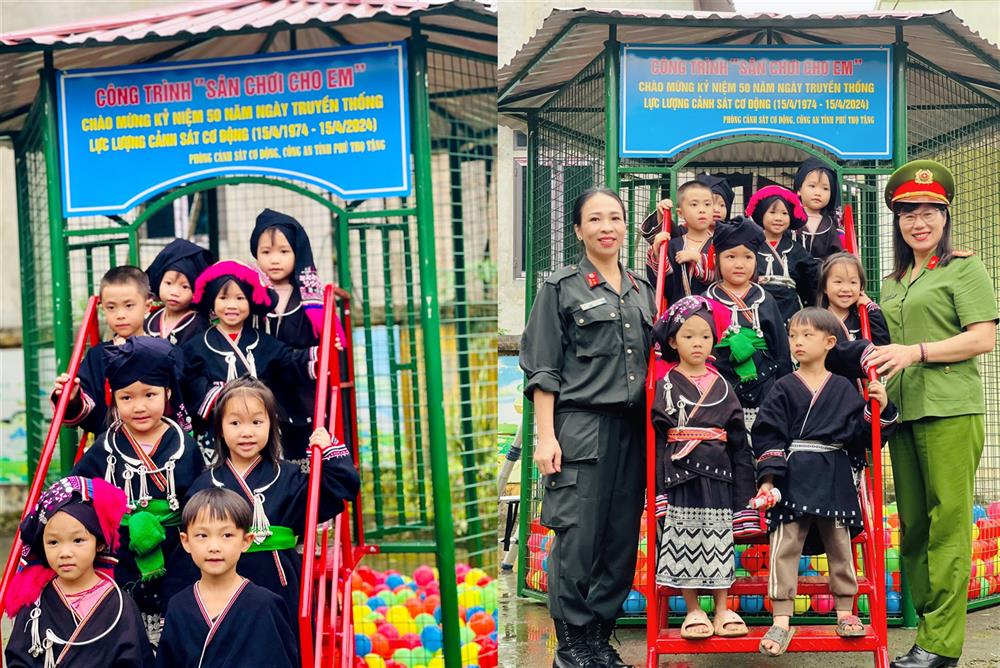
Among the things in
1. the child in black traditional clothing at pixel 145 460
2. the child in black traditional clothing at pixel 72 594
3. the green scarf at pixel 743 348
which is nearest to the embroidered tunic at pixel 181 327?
the child in black traditional clothing at pixel 145 460

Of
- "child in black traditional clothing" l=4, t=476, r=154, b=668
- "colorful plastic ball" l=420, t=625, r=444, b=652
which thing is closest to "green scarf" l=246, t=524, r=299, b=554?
"child in black traditional clothing" l=4, t=476, r=154, b=668

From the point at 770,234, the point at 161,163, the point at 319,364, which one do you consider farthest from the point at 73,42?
the point at 770,234

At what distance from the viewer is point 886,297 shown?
214 inches

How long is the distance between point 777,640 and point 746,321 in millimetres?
1343

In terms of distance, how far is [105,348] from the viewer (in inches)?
200

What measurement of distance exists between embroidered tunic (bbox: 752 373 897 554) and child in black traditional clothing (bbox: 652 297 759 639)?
0.38ft

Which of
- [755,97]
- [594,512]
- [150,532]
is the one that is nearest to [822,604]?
[594,512]

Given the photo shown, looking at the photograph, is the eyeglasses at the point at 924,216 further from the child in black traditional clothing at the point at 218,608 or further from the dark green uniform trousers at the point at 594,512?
the child in black traditional clothing at the point at 218,608

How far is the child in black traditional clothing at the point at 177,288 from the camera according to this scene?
562cm

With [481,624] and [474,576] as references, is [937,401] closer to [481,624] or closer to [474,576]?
[481,624]

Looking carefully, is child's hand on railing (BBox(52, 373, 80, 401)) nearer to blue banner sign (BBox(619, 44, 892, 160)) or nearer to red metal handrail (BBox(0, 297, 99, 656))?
red metal handrail (BBox(0, 297, 99, 656))

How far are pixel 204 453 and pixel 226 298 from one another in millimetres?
718

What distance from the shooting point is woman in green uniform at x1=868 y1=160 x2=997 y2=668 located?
505 cm

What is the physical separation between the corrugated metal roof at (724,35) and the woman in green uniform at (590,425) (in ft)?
4.88
